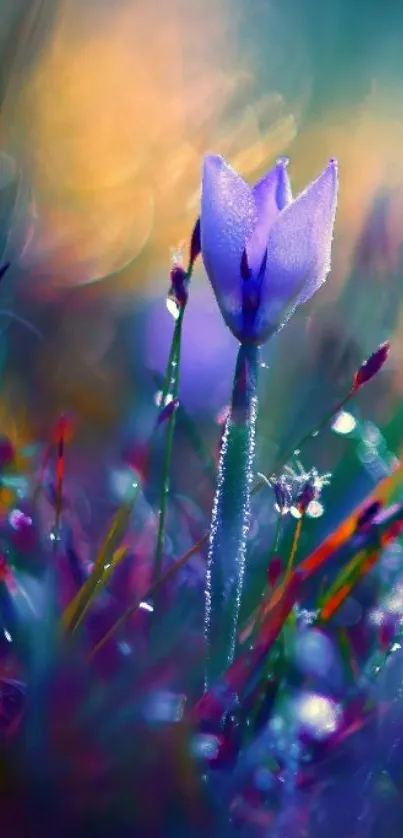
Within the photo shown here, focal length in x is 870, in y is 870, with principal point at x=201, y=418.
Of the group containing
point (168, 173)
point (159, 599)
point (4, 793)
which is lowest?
point (4, 793)

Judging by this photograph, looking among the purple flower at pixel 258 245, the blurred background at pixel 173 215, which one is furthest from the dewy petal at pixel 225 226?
the blurred background at pixel 173 215

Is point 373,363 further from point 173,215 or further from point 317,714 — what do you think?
point 173,215

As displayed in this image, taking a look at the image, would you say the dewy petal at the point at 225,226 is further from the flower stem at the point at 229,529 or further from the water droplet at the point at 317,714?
the water droplet at the point at 317,714

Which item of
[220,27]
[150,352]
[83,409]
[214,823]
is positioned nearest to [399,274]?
[150,352]

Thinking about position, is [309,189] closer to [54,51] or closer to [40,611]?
[40,611]

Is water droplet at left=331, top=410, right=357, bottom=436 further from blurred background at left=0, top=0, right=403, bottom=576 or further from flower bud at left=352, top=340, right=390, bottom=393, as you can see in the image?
flower bud at left=352, top=340, right=390, bottom=393

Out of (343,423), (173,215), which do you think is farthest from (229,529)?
(173,215)

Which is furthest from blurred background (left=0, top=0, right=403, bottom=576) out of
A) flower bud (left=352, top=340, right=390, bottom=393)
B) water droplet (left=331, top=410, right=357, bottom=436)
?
flower bud (left=352, top=340, right=390, bottom=393)
